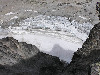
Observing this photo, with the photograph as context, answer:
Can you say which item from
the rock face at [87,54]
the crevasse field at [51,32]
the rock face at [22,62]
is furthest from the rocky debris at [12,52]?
the crevasse field at [51,32]

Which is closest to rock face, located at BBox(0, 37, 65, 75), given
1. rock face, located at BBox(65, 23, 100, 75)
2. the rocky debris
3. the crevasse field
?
the rocky debris

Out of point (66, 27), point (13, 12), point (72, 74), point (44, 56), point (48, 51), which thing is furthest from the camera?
point (13, 12)

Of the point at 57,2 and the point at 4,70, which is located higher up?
the point at 57,2

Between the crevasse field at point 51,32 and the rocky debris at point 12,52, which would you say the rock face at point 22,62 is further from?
the crevasse field at point 51,32

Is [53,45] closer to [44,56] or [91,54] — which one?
[44,56]

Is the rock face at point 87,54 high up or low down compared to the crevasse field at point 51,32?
down

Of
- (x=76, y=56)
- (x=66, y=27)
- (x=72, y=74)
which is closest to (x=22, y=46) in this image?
(x=76, y=56)

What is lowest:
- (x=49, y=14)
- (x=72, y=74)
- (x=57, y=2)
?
(x=72, y=74)
